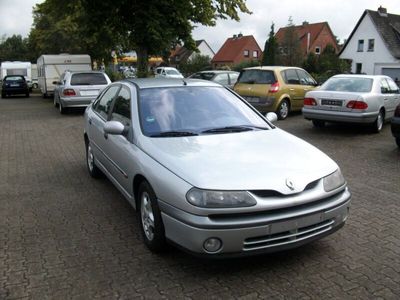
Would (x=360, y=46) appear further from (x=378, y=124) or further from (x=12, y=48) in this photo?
(x=12, y=48)

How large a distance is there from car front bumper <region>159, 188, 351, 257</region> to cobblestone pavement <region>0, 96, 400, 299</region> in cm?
31

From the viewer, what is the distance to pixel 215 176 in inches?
144

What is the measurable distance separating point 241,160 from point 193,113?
1.22 meters

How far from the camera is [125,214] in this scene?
211 inches

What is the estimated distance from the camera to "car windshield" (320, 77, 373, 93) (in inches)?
437

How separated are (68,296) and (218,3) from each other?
1918 cm

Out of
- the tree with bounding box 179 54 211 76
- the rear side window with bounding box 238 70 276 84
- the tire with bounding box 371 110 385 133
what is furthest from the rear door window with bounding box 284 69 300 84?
the tree with bounding box 179 54 211 76

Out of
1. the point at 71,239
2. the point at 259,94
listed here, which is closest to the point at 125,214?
the point at 71,239

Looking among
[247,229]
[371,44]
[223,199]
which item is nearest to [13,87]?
[223,199]

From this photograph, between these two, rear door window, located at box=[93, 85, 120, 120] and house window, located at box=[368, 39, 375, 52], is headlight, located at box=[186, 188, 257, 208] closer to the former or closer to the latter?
rear door window, located at box=[93, 85, 120, 120]

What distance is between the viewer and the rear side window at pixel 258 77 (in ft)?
45.9

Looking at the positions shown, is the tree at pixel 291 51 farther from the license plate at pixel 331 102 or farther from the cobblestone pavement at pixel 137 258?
the cobblestone pavement at pixel 137 258

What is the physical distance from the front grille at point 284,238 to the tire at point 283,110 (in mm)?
10471

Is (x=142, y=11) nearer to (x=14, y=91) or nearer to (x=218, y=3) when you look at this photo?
(x=218, y=3)
